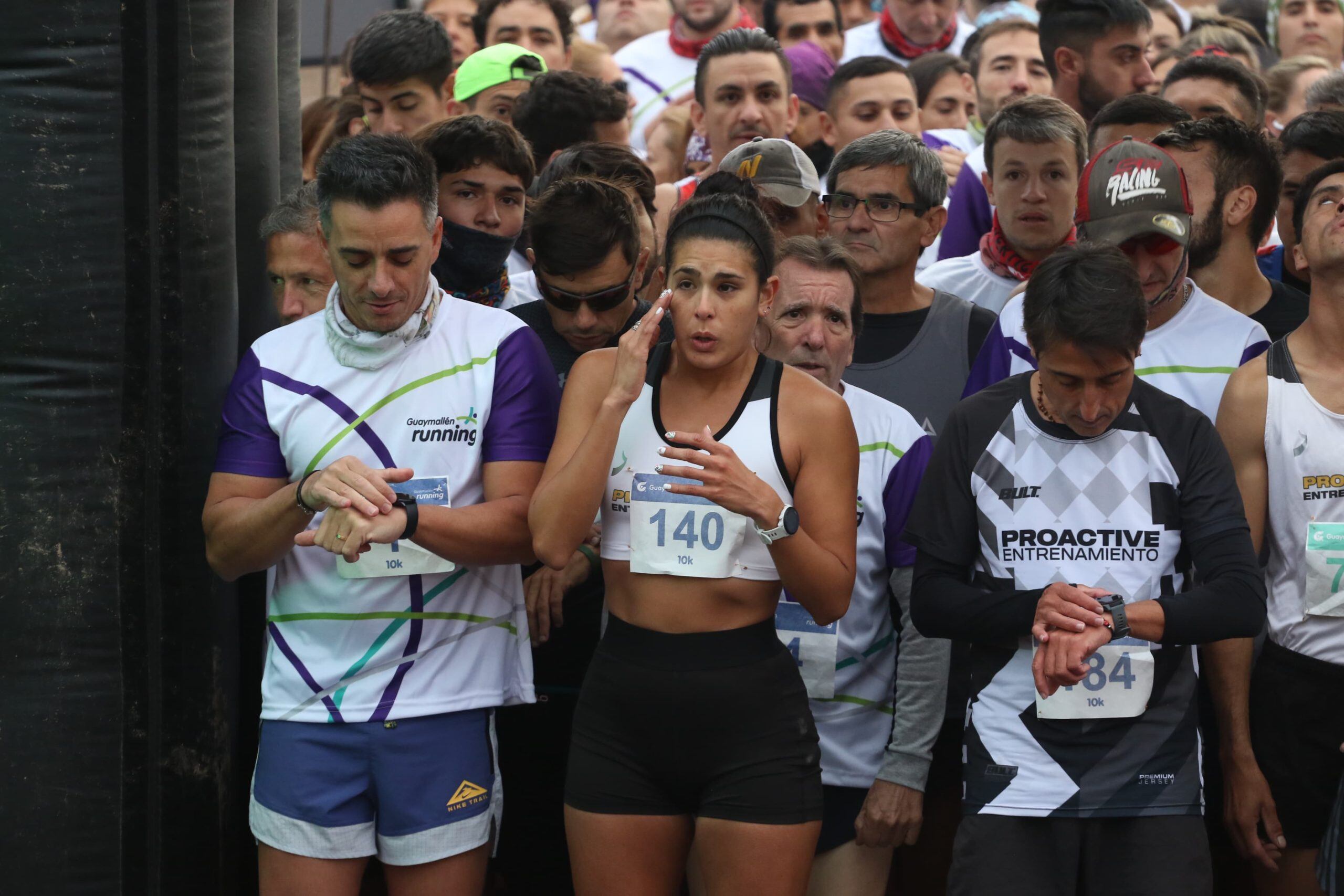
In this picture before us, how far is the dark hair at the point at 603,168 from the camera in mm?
4723

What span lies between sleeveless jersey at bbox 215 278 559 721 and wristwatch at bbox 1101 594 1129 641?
4.46 ft

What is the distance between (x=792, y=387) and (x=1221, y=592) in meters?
1.06

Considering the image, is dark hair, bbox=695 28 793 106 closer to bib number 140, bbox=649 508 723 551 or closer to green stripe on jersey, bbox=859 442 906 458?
green stripe on jersey, bbox=859 442 906 458

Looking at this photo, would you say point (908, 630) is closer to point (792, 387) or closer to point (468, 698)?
point (792, 387)

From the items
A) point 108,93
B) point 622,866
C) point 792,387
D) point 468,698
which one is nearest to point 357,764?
point 468,698

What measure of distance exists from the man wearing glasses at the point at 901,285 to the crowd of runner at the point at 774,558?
2cm

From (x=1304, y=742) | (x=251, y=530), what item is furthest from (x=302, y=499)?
(x=1304, y=742)

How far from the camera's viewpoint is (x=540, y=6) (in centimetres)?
734

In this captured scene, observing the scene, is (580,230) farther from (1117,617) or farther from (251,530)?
(1117,617)

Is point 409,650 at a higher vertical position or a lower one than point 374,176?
lower

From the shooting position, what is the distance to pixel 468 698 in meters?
3.61

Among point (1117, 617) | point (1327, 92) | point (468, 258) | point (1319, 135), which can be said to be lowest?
point (1117, 617)

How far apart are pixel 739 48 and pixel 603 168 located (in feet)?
5.81

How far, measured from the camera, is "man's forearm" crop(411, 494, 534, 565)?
3404 mm
